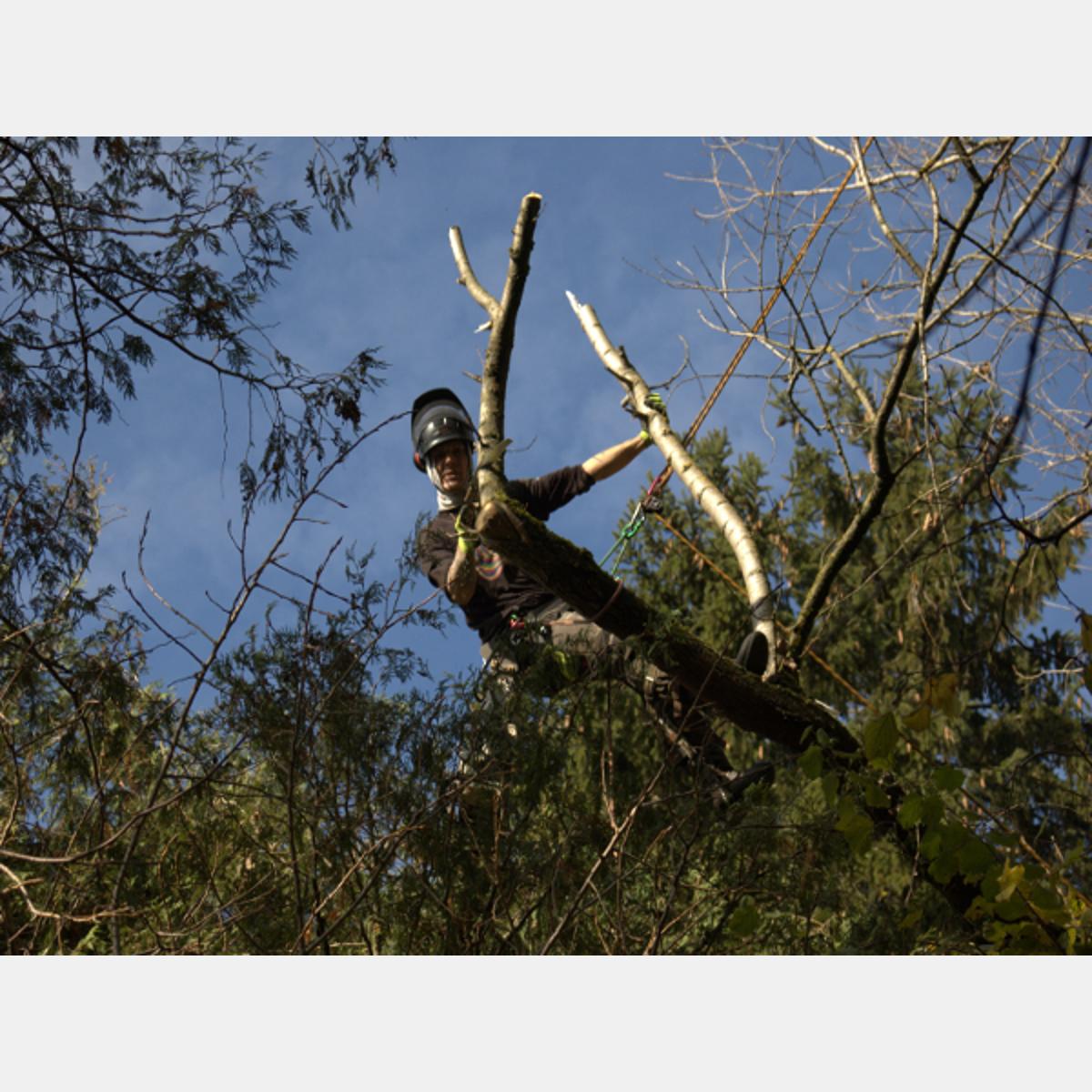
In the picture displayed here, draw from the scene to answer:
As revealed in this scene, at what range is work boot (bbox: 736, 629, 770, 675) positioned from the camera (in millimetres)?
3586

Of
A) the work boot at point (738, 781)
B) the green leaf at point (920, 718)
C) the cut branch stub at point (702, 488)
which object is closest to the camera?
the green leaf at point (920, 718)

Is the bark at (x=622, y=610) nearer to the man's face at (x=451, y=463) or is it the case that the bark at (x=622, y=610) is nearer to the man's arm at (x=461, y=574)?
the man's arm at (x=461, y=574)

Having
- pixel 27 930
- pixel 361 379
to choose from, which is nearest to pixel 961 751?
pixel 361 379

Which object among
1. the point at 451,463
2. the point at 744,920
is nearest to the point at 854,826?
the point at 744,920

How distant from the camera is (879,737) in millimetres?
2330

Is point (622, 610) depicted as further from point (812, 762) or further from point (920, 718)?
point (920, 718)

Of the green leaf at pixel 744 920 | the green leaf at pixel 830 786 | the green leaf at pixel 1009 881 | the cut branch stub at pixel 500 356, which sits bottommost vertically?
the green leaf at pixel 1009 881

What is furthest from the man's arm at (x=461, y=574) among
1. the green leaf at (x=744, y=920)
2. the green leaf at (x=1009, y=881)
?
the green leaf at (x=1009, y=881)

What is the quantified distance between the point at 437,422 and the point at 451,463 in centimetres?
14

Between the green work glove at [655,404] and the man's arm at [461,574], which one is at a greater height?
the green work glove at [655,404]

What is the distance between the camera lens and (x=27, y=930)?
302 centimetres

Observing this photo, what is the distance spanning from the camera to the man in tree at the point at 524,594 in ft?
10.6

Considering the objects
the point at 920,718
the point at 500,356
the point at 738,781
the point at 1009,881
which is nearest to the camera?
the point at 920,718

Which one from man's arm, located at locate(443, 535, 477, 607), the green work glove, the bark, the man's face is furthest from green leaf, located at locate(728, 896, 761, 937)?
the green work glove
